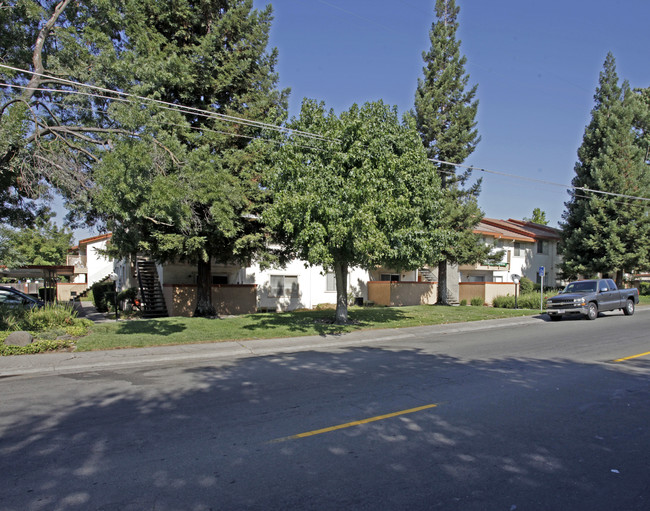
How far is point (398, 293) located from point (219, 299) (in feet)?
41.2

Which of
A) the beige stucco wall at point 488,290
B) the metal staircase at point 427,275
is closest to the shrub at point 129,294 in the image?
the metal staircase at point 427,275

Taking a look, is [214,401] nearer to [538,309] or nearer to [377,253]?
[377,253]

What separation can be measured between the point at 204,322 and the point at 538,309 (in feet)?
62.2

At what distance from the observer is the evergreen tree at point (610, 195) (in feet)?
104

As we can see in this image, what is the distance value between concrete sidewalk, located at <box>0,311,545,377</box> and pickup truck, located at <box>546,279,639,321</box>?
7650 millimetres

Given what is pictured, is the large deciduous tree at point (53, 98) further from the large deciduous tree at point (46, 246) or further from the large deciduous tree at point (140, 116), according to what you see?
the large deciduous tree at point (46, 246)

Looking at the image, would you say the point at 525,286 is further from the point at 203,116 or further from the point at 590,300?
the point at 203,116

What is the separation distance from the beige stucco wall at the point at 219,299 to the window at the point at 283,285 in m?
2.21

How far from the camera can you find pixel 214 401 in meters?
7.11

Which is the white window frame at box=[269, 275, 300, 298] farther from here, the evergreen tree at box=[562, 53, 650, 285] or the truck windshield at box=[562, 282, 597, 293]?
the evergreen tree at box=[562, 53, 650, 285]

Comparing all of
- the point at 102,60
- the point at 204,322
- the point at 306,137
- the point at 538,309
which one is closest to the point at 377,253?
the point at 306,137

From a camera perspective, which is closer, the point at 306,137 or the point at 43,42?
the point at 43,42

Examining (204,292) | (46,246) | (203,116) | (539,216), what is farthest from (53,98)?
(539,216)

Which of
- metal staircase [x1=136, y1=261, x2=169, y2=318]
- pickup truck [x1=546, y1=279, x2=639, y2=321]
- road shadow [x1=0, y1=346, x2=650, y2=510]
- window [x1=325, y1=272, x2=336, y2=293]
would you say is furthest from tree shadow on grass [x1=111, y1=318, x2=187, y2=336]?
pickup truck [x1=546, y1=279, x2=639, y2=321]
